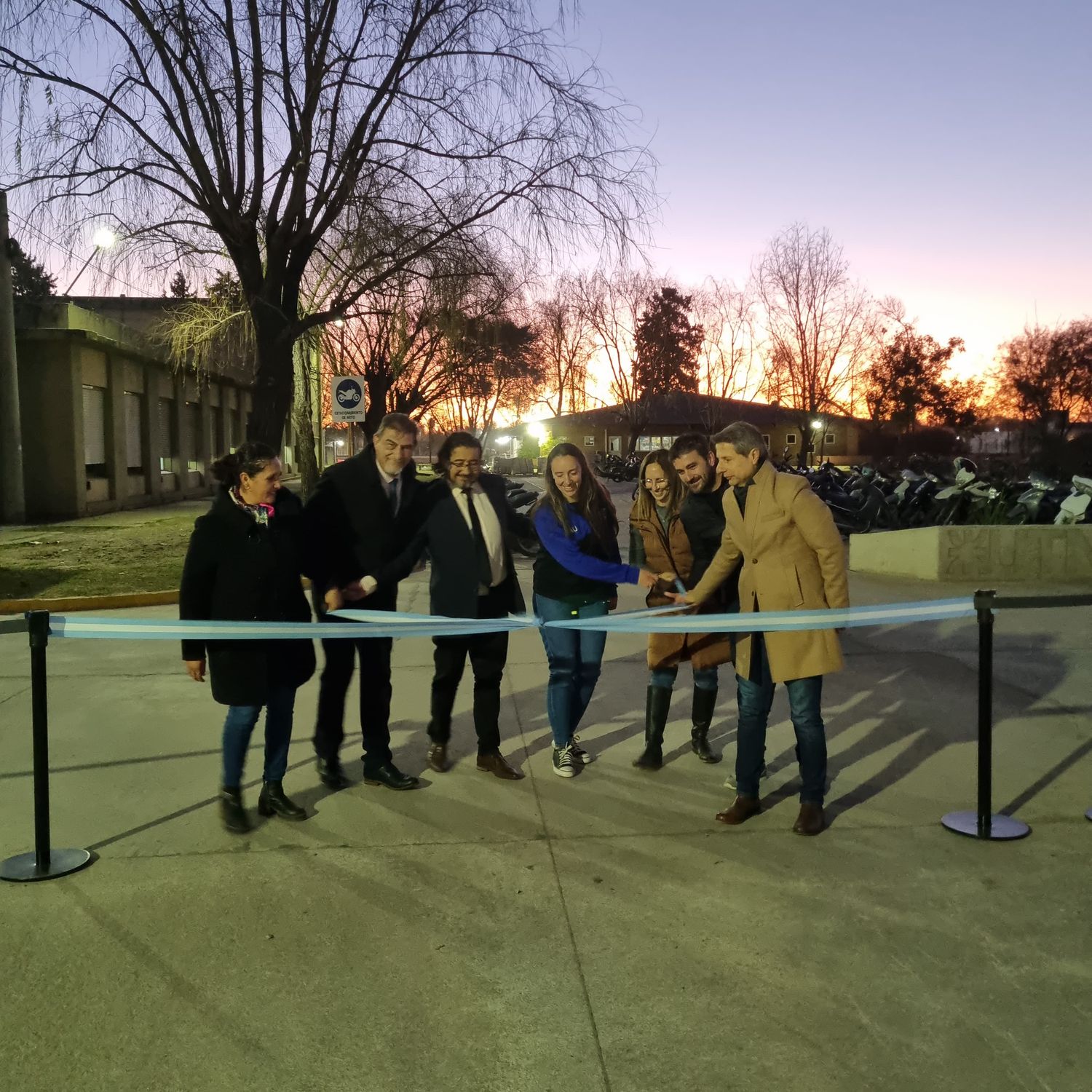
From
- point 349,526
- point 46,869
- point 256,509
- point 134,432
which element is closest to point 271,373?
point 349,526

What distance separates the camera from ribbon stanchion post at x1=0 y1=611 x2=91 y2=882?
386 centimetres

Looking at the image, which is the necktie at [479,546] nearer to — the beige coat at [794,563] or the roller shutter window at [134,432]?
the beige coat at [794,563]

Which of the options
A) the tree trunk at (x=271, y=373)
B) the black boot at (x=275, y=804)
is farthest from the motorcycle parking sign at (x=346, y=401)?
the black boot at (x=275, y=804)

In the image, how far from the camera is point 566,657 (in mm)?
5055

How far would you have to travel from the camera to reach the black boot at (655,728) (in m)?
5.18

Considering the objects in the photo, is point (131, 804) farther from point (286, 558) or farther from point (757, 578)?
point (757, 578)

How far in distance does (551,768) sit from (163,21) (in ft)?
35.5

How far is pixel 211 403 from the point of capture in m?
35.6

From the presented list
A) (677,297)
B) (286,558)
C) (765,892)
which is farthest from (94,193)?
(677,297)

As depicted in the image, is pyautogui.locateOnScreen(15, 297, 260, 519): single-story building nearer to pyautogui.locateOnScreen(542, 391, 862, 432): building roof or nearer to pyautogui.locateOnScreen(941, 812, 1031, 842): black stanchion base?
pyautogui.locateOnScreen(941, 812, 1031, 842): black stanchion base

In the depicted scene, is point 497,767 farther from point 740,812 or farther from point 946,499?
point 946,499

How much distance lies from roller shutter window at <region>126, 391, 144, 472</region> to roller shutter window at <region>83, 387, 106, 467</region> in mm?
1205

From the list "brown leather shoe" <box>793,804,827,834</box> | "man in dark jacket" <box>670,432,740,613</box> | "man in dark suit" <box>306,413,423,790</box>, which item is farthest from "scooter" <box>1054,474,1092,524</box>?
"man in dark suit" <box>306,413,423,790</box>

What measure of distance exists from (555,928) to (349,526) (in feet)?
7.38
